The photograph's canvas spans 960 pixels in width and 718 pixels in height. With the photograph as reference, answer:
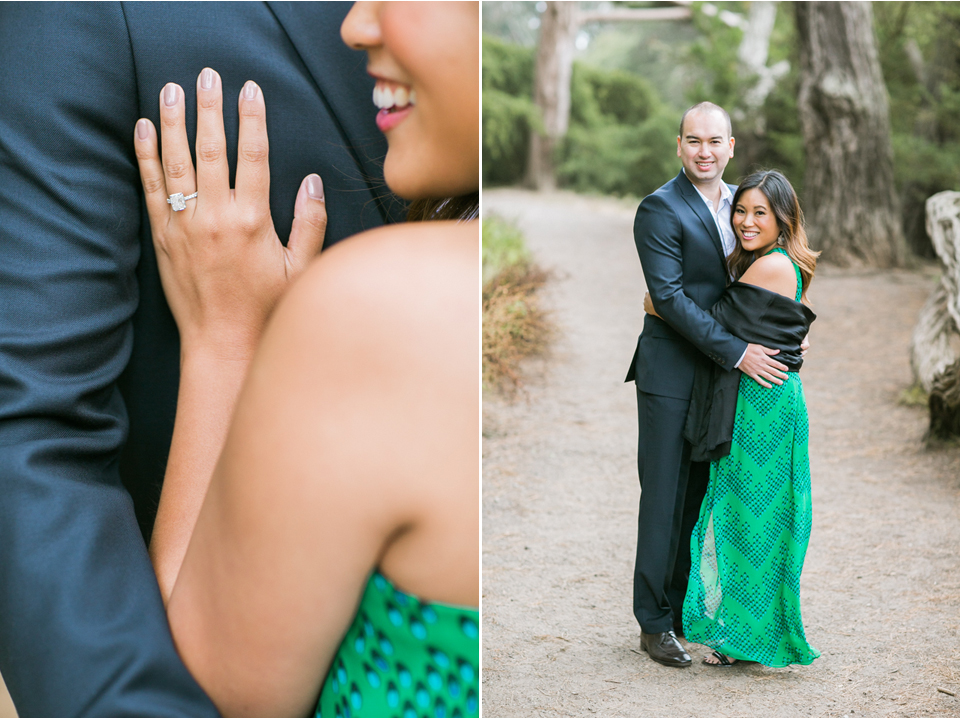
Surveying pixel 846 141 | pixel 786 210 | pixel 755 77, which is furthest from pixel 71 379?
pixel 755 77

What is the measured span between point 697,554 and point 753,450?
28 centimetres

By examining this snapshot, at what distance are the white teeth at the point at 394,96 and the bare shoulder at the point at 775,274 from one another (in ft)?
2.98

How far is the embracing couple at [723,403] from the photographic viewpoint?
149 cm

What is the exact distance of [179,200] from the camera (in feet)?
2.66

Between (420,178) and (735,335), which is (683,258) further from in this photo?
(420,178)

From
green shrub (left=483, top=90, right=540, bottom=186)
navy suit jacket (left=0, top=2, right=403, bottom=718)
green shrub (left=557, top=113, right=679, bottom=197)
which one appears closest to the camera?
navy suit jacket (left=0, top=2, right=403, bottom=718)

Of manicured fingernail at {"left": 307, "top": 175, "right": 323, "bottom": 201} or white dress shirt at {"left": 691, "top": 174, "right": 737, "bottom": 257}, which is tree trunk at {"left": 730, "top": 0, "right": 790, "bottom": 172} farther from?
manicured fingernail at {"left": 307, "top": 175, "right": 323, "bottom": 201}

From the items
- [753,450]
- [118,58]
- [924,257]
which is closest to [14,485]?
[118,58]

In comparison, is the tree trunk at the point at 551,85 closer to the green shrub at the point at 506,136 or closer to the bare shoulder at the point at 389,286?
the green shrub at the point at 506,136

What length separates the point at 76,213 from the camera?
0.78 metres

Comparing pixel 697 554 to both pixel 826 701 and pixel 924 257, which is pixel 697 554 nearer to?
pixel 826 701

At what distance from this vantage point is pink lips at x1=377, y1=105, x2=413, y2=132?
2.61ft

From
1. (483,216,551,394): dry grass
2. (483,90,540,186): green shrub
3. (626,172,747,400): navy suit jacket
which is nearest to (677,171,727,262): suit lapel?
(626,172,747,400): navy suit jacket

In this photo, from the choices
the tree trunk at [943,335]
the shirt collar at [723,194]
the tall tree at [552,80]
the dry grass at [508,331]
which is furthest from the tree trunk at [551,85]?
the shirt collar at [723,194]
